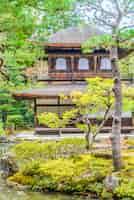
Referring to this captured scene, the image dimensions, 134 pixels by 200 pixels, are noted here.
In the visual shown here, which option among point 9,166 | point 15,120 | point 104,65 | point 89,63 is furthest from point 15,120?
point 9,166

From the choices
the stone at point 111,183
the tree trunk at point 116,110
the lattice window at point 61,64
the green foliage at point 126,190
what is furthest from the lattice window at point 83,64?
the green foliage at point 126,190

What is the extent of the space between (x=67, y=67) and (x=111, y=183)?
668 inches

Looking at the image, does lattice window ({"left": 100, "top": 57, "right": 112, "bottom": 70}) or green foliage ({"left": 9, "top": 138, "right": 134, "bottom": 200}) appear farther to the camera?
lattice window ({"left": 100, "top": 57, "right": 112, "bottom": 70})

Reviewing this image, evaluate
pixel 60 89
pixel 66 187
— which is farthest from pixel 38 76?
pixel 66 187

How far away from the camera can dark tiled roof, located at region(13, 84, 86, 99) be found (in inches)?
1002

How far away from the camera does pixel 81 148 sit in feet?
53.1

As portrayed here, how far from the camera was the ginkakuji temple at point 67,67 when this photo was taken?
26656 millimetres

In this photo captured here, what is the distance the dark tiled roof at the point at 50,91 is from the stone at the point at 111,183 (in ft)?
Answer: 44.6

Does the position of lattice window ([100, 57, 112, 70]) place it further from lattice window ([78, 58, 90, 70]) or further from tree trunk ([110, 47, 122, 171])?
tree trunk ([110, 47, 122, 171])

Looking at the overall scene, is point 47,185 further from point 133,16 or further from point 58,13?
point 58,13

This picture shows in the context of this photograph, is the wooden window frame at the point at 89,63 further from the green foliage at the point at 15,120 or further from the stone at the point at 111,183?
the stone at the point at 111,183

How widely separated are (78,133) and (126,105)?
426 inches

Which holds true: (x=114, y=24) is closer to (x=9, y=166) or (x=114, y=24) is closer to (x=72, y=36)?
(x=9, y=166)

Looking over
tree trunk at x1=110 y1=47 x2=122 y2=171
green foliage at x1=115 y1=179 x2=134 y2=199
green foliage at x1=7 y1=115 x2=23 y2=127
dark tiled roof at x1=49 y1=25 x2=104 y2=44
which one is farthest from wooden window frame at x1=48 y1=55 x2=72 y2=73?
green foliage at x1=115 y1=179 x2=134 y2=199
